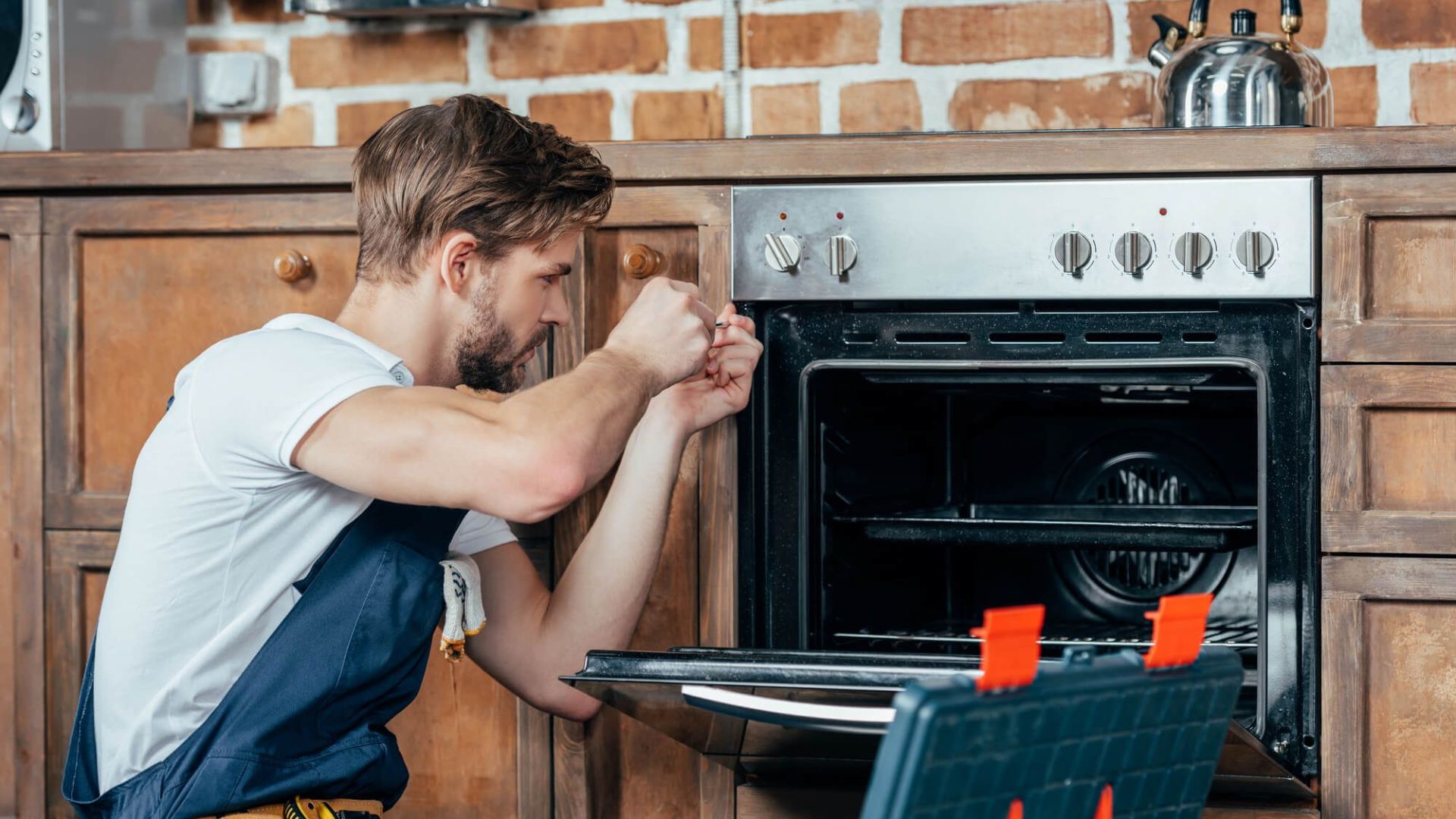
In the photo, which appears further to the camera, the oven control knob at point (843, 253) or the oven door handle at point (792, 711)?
the oven control knob at point (843, 253)

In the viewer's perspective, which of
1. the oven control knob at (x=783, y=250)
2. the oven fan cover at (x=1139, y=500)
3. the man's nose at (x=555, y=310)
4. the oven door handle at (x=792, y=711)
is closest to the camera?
the oven door handle at (x=792, y=711)

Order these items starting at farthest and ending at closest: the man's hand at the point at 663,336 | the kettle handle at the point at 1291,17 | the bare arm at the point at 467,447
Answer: the kettle handle at the point at 1291,17 < the man's hand at the point at 663,336 < the bare arm at the point at 467,447

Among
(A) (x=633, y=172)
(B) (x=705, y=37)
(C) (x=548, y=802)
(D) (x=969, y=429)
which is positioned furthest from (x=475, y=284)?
(B) (x=705, y=37)

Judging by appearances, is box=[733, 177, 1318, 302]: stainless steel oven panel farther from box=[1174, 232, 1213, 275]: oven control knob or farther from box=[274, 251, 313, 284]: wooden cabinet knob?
box=[274, 251, 313, 284]: wooden cabinet knob

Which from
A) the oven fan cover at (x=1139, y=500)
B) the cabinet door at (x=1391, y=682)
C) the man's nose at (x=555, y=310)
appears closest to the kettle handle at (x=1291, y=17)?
the oven fan cover at (x=1139, y=500)

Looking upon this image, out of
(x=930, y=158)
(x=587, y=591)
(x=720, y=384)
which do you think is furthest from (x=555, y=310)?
(x=930, y=158)

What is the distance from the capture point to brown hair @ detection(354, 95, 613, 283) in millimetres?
1324

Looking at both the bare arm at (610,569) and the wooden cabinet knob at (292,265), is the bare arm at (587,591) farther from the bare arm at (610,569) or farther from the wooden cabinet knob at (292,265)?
the wooden cabinet knob at (292,265)

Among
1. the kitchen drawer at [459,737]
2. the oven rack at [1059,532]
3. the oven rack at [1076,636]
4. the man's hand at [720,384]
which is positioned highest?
the man's hand at [720,384]

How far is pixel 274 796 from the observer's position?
1.25 m

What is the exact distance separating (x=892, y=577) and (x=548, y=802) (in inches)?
18.9

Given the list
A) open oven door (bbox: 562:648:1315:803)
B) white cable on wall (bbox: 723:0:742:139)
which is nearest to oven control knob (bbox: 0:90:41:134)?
white cable on wall (bbox: 723:0:742:139)

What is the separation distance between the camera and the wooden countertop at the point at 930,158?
1.42 meters

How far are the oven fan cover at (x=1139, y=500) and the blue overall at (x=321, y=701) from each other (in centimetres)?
84
